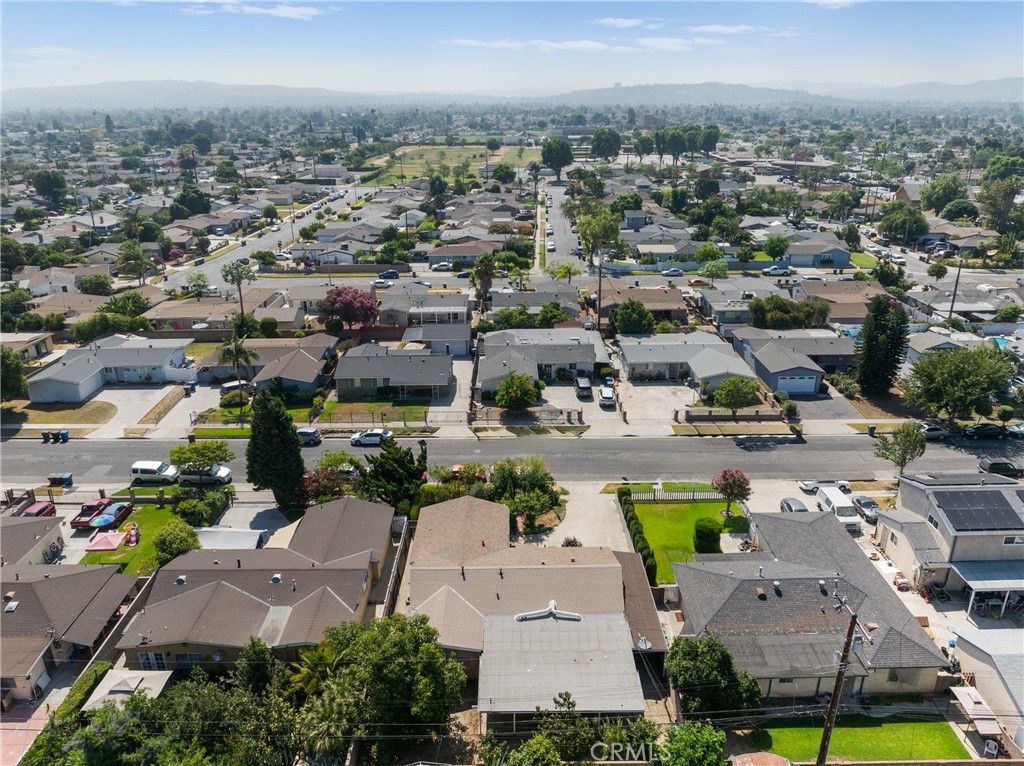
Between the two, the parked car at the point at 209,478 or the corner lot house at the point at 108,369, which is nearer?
the parked car at the point at 209,478

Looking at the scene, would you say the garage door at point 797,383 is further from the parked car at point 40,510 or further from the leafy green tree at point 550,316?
the parked car at point 40,510

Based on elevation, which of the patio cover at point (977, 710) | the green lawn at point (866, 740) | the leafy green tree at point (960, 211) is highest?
the leafy green tree at point (960, 211)

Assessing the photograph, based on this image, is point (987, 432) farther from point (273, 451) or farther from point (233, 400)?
point (233, 400)

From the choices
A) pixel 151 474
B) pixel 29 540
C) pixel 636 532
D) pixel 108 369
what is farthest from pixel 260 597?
pixel 108 369

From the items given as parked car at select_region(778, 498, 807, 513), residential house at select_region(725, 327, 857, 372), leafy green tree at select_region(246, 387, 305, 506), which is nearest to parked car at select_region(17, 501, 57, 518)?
leafy green tree at select_region(246, 387, 305, 506)

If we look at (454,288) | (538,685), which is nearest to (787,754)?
(538,685)

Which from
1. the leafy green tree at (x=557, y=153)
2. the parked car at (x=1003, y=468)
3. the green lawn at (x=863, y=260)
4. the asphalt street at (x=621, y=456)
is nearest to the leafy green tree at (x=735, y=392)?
the asphalt street at (x=621, y=456)

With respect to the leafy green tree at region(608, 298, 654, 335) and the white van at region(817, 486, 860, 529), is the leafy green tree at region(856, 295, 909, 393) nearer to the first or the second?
the white van at region(817, 486, 860, 529)
